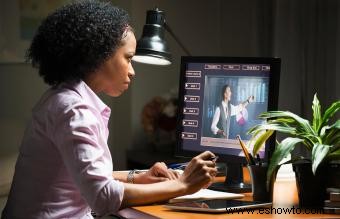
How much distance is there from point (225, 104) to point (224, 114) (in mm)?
31

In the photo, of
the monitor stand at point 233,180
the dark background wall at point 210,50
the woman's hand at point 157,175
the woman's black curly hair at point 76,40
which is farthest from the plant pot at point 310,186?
the dark background wall at point 210,50

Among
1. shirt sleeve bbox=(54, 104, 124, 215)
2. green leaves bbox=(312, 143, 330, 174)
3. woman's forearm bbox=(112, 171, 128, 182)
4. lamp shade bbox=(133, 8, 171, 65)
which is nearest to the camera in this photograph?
shirt sleeve bbox=(54, 104, 124, 215)

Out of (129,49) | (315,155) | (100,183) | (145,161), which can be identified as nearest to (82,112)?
(100,183)

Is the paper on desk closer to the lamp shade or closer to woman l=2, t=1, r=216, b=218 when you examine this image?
woman l=2, t=1, r=216, b=218

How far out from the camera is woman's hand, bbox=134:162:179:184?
184 cm

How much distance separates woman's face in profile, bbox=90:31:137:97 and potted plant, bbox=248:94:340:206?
389mm

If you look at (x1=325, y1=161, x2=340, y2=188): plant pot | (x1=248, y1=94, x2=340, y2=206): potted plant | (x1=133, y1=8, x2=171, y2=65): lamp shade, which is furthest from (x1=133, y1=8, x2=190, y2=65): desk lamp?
(x1=325, y1=161, x2=340, y2=188): plant pot

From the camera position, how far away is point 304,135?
1.62 meters

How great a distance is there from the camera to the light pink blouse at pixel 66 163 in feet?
4.61

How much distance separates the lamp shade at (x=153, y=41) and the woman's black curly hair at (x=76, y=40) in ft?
1.84

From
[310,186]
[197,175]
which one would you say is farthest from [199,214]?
[310,186]

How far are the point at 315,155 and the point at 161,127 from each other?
170 centimetres

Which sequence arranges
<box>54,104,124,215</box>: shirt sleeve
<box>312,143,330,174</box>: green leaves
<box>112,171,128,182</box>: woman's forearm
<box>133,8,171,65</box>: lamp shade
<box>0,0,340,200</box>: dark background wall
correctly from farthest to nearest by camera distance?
1. <box>0,0,340,200</box>: dark background wall
2. <box>133,8,171,65</box>: lamp shade
3. <box>112,171,128,182</box>: woman's forearm
4. <box>312,143,330,174</box>: green leaves
5. <box>54,104,124,215</box>: shirt sleeve

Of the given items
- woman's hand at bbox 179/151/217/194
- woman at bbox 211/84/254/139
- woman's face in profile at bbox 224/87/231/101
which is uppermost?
woman's face in profile at bbox 224/87/231/101
